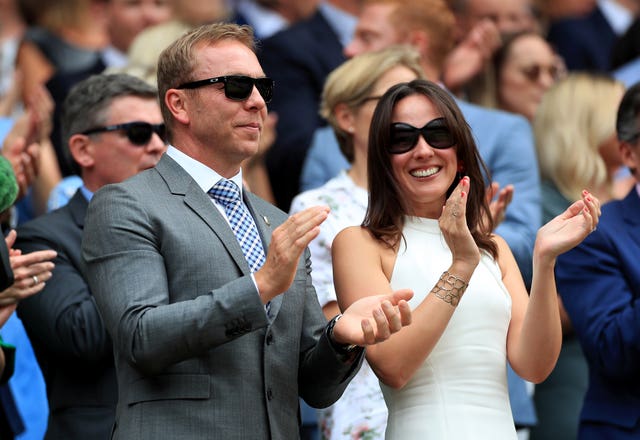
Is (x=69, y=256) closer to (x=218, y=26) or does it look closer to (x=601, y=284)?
(x=218, y=26)

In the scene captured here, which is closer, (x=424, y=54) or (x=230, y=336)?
(x=230, y=336)

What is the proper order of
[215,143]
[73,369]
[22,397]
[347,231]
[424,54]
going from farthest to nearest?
[424,54] < [22,397] < [73,369] < [347,231] < [215,143]

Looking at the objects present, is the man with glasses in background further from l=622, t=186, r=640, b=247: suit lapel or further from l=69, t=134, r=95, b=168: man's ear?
l=622, t=186, r=640, b=247: suit lapel

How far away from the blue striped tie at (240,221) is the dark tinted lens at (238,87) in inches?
11.4

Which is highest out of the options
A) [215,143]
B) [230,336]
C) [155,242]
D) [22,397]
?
[215,143]

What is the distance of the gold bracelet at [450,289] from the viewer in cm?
403

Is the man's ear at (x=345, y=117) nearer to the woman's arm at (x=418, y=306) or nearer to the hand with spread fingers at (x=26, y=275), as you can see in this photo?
the woman's arm at (x=418, y=306)

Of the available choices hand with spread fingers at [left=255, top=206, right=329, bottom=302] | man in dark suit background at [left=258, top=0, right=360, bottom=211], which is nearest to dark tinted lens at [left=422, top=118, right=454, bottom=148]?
hand with spread fingers at [left=255, top=206, right=329, bottom=302]

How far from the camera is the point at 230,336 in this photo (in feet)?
11.8

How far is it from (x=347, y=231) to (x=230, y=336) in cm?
95

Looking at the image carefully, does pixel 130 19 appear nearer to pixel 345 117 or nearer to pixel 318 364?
pixel 345 117

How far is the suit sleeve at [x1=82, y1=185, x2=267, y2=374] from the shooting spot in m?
3.58

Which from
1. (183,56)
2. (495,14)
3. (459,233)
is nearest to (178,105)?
(183,56)

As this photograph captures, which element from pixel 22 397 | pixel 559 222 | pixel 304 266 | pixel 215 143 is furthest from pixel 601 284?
pixel 22 397
